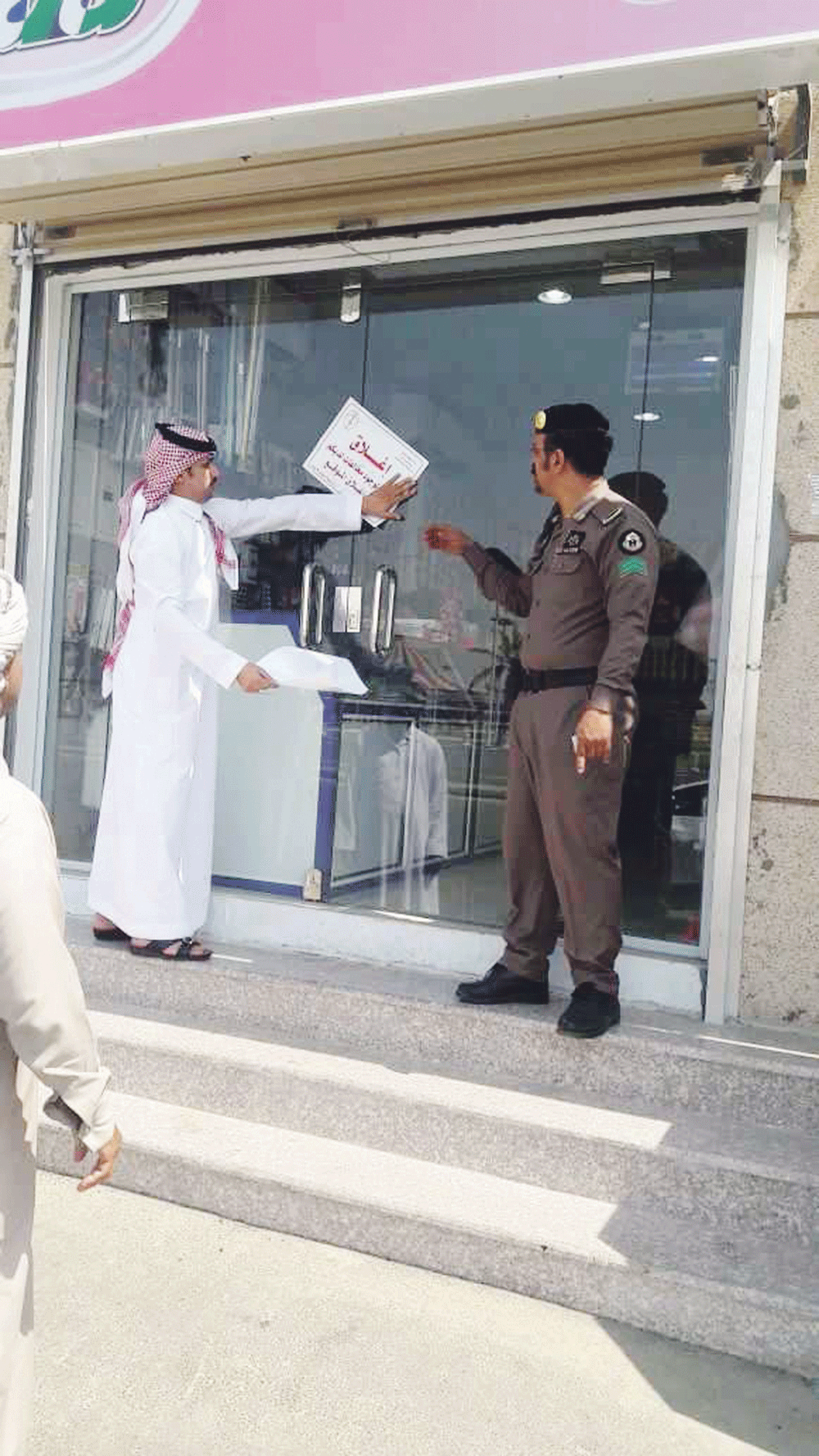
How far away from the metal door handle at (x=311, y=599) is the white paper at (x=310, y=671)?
2.34 ft

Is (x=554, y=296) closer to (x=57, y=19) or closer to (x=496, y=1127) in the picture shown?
(x=57, y=19)

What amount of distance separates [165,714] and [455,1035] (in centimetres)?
147

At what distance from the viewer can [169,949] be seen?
4008mm

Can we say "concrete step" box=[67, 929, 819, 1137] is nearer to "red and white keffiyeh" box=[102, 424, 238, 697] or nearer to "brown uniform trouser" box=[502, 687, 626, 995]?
"brown uniform trouser" box=[502, 687, 626, 995]

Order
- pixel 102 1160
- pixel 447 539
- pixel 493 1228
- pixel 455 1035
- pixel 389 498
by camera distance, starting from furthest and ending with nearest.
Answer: pixel 389 498 < pixel 447 539 < pixel 455 1035 < pixel 493 1228 < pixel 102 1160

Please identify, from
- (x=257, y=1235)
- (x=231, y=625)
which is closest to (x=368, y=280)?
(x=231, y=625)

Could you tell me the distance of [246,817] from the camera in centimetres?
469

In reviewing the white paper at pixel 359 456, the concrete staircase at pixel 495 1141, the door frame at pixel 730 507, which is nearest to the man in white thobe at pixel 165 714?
the concrete staircase at pixel 495 1141

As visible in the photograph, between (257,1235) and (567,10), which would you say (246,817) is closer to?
(257,1235)

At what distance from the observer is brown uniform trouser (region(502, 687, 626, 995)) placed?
3379 millimetres

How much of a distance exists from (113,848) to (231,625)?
1.10 meters

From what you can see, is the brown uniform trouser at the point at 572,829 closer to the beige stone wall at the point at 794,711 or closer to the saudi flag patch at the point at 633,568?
the saudi flag patch at the point at 633,568

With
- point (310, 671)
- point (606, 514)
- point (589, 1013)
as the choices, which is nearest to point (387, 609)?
point (310, 671)

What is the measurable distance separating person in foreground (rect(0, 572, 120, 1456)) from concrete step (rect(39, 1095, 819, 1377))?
1.19 meters
